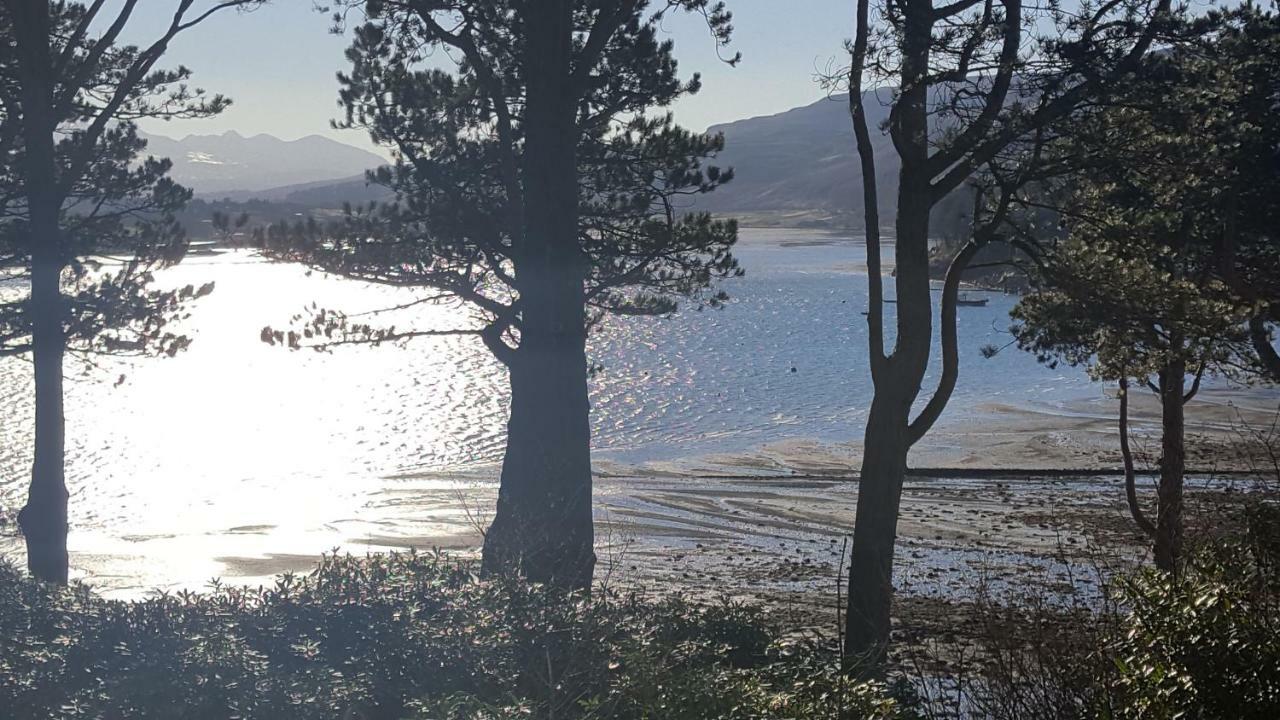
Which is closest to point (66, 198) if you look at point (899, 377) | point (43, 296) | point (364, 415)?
point (43, 296)

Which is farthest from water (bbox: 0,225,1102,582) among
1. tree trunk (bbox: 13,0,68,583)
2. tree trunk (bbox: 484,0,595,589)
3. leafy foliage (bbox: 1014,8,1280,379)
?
leafy foliage (bbox: 1014,8,1280,379)

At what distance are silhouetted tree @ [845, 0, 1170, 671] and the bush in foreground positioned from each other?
192 inches

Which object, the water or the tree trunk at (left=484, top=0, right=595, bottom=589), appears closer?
the tree trunk at (left=484, top=0, right=595, bottom=589)

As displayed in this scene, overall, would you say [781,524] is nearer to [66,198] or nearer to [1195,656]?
[66,198]

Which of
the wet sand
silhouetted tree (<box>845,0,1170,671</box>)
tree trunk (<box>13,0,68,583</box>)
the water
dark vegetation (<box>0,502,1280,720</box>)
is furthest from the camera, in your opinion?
the water

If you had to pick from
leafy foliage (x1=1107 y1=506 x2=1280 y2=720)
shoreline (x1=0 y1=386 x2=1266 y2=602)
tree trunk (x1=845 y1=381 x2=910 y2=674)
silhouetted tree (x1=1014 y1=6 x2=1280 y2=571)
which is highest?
silhouetted tree (x1=1014 y1=6 x2=1280 y2=571)

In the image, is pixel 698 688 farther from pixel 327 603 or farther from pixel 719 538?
pixel 719 538

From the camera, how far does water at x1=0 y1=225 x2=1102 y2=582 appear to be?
95.2 feet

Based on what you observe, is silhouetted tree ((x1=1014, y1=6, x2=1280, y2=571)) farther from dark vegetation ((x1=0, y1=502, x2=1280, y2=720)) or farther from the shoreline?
dark vegetation ((x1=0, y1=502, x2=1280, y2=720))

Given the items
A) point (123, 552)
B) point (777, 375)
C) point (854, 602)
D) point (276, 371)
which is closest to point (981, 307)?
point (777, 375)

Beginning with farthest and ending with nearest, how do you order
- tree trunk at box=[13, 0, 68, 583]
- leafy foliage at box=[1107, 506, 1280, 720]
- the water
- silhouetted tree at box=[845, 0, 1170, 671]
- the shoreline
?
the water, the shoreline, tree trunk at box=[13, 0, 68, 583], silhouetted tree at box=[845, 0, 1170, 671], leafy foliage at box=[1107, 506, 1280, 720]

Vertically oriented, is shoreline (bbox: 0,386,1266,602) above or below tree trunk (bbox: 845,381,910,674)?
below

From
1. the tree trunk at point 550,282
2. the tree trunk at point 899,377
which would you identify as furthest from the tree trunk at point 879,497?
the tree trunk at point 550,282

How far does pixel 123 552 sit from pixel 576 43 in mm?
14976
